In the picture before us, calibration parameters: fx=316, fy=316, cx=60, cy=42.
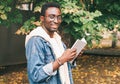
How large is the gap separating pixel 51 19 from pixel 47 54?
1.15ft

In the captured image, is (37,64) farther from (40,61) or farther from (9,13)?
(9,13)

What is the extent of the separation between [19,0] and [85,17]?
2180 millimetres

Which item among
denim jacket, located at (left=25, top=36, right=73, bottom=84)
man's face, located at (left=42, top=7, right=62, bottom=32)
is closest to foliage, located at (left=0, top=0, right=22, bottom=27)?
man's face, located at (left=42, top=7, right=62, bottom=32)

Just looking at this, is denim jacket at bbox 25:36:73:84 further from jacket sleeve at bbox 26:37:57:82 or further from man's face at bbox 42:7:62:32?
man's face at bbox 42:7:62:32

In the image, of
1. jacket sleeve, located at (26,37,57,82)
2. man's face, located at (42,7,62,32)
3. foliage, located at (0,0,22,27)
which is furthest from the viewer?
foliage, located at (0,0,22,27)

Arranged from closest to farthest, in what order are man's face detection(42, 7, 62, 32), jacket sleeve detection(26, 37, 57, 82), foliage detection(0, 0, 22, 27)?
jacket sleeve detection(26, 37, 57, 82)
man's face detection(42, 7, 62, 32)
foliage detection(0, 0, 22, 27)

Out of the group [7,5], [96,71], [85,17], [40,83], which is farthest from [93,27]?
[40,83]

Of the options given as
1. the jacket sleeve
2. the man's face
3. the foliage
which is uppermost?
the man's face

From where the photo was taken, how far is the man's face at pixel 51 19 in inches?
122

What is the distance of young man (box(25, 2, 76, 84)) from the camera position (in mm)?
2889

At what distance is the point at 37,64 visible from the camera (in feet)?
9.48

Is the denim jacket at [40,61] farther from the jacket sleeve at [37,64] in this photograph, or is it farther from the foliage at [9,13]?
the foliage at [9,13]

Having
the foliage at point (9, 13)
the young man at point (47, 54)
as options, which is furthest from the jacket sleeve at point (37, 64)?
the foliage at point (9, 13)

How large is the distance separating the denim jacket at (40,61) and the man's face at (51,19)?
16cm
